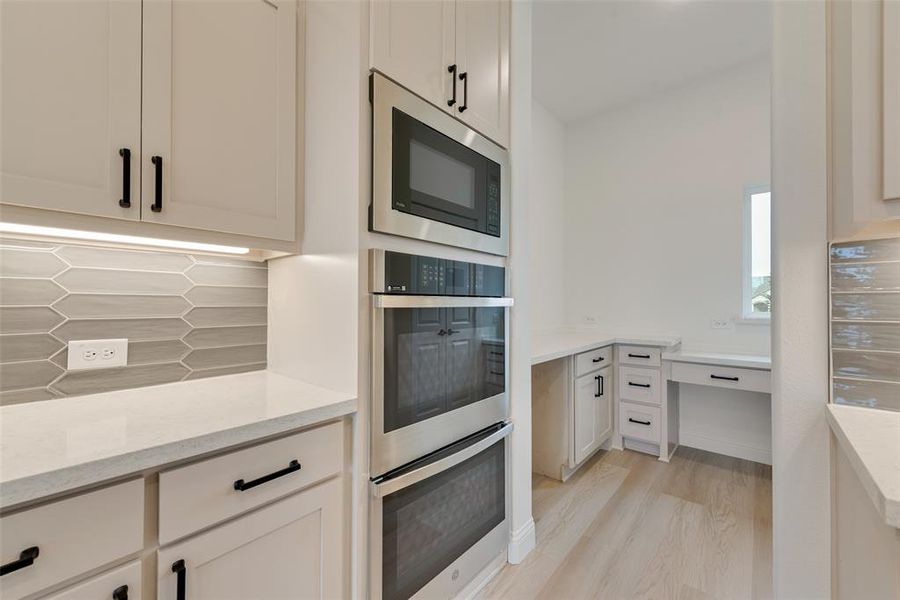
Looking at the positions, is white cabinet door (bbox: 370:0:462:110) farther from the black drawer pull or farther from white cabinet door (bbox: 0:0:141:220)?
the black drawer pull

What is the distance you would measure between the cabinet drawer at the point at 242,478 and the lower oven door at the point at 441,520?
0.66ft

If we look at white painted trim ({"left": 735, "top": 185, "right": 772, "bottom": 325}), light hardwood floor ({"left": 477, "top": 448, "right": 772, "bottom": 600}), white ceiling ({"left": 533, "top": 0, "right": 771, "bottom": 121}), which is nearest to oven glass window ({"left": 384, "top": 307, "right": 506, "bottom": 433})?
light hardwood floor ({"left": 477, "top": 448, "right": 772, "bottom": 600})

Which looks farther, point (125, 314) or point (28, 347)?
point (125, 314)

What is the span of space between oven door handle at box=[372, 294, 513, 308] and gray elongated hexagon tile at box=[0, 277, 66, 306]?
2.97 ft

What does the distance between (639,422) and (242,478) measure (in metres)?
2.80

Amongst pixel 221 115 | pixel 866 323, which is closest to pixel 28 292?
pixel 221 115

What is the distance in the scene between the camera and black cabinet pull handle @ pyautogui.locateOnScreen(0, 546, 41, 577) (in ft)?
2.00

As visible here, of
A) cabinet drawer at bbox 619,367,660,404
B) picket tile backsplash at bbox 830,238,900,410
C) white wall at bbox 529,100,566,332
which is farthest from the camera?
white wall at bbox 529,100,566,332

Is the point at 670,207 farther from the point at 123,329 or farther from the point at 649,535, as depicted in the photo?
the point at 123,329

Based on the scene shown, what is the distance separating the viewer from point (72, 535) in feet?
2.23

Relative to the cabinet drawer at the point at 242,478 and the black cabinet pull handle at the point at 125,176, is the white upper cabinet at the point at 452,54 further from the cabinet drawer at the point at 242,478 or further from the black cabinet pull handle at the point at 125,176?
the cabinet drawer at the point at 242,478

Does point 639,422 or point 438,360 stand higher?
point 438,360

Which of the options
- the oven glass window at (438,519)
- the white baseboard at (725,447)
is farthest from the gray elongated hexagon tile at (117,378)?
the white baseboard at (725,447)

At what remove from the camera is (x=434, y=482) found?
51.4 inches
